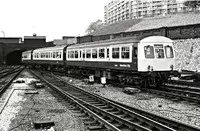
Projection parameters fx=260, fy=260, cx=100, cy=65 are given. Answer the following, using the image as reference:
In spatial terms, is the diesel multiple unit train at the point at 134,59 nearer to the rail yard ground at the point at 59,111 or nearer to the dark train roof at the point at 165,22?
the rail yard ground at the point at 59,111

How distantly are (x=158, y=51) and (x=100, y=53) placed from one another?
5.07m

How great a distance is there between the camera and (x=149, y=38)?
1470 centimetres

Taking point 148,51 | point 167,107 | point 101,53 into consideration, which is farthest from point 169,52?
point 167,107

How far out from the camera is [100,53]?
61.7 ft

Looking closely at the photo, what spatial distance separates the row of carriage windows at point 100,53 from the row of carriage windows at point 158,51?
1.25m

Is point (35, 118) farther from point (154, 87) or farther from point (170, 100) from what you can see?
point (154, 87)

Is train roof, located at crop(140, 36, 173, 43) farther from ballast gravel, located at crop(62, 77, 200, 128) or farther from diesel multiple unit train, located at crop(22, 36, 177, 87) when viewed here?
ballast gravel, located at crop(62, 77, 200, 128)

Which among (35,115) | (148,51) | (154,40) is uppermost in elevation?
(154,40)

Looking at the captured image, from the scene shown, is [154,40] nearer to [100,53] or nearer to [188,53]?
[100,53]

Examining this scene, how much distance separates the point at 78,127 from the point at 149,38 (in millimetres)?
8532

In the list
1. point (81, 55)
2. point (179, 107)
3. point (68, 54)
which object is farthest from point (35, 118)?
point (68, 54)

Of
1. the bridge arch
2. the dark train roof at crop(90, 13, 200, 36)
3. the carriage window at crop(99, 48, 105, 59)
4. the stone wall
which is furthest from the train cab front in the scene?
the bridge arch

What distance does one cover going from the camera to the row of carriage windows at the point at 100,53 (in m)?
15.7

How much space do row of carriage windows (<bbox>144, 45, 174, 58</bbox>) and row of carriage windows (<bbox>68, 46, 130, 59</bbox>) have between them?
125 centimetres
